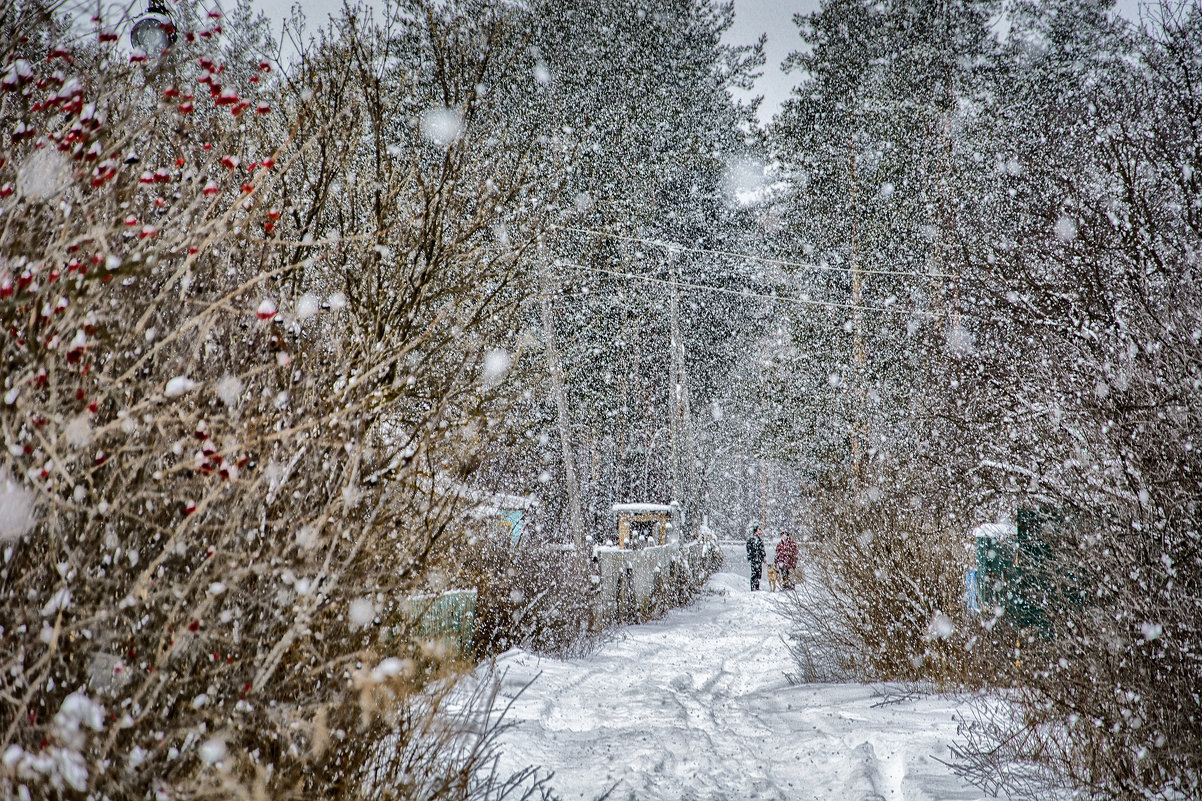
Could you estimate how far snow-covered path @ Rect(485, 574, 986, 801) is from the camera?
4969mm

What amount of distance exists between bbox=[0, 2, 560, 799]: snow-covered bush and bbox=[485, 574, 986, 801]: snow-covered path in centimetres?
119

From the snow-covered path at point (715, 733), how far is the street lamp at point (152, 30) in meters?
3.58

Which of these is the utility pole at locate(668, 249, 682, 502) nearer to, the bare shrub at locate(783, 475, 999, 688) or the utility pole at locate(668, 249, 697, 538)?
the utility pole at locate(668, 249, 697, 538)

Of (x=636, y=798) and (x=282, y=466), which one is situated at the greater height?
(x=282, y=466)

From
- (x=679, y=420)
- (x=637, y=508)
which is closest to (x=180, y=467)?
(x=637, y=508)

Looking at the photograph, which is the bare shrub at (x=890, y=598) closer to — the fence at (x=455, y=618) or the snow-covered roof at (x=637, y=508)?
the fence at (x=455, y=618)

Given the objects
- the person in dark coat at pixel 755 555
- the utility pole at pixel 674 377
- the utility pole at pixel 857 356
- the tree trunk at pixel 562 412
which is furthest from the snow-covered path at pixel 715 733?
the person in dark coat at pixel 755 555

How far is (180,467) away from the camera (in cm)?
170

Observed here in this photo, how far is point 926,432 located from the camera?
15.3 metres

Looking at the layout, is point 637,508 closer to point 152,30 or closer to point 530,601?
point 530,601

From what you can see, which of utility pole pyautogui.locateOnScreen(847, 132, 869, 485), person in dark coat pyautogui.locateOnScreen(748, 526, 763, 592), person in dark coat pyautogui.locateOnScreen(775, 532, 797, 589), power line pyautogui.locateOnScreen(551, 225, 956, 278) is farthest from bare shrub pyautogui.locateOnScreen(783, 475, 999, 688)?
person in dark coat pyautogui.locateOnScreen(748, 526, 763, 592)

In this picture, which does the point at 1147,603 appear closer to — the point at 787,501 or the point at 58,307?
the point at 58,307

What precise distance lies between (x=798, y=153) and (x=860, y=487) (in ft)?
44.9

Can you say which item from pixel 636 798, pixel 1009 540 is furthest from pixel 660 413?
pixel 636 798
